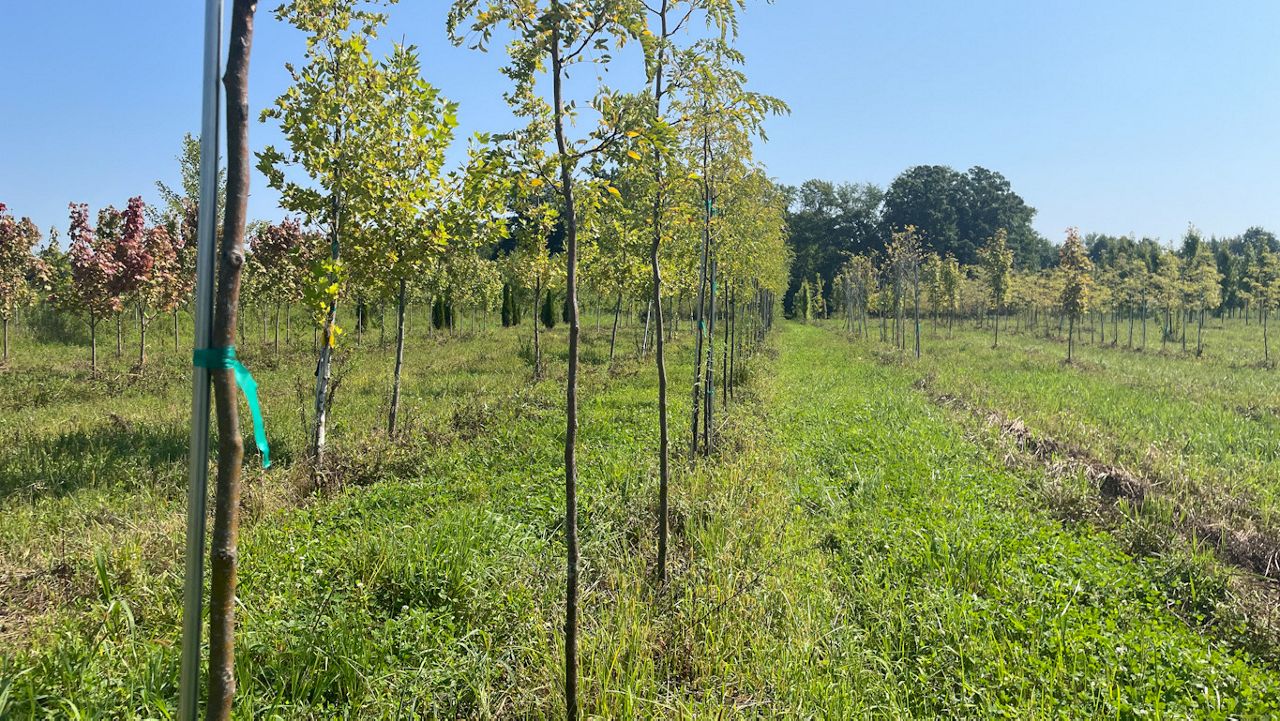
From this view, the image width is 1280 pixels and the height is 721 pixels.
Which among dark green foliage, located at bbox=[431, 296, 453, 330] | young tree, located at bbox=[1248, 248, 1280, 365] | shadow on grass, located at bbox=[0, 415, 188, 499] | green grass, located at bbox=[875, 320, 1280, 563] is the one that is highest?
young tree, located at bbox=[1248, 248, 1280, 365]

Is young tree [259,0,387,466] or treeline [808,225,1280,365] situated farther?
treeline [808,225,1280,365]

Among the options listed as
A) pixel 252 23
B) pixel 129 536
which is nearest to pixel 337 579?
pixel 129 536

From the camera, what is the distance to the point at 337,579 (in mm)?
3771

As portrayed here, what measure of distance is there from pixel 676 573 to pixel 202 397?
134 inches

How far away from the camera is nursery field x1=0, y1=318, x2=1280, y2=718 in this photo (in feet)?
9.75

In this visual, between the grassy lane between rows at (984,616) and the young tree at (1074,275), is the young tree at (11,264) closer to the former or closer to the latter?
the grassy lane between rows at (984,616)

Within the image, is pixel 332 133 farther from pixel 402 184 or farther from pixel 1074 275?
pixel 1074 275

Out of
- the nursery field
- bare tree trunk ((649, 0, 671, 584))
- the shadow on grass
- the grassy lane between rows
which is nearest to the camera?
the nursery field

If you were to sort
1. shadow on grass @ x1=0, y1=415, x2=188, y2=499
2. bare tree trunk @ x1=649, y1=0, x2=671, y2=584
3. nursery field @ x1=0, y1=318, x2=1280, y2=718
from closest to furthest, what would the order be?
nursery field @ x1=0, y1=318, x2=1280, y2=718, bare tree trunk @ x1=649, y1=0, x2=671, y2=584, shadow on grass @ x1=0, y1=415, x2=188, y2=499

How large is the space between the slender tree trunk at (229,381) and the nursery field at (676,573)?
1.24 m

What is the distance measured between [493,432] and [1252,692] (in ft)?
25.2

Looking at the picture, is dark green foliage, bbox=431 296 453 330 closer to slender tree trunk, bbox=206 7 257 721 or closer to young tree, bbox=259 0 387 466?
young tree, bbox=259 0 387 466

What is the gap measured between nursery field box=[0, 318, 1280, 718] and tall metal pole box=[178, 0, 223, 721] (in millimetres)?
1323

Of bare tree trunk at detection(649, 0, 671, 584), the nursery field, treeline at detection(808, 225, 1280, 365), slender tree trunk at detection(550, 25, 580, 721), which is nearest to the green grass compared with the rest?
the nursery field
